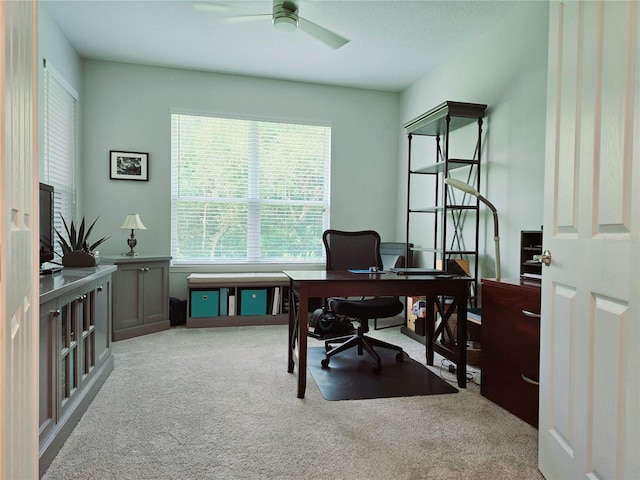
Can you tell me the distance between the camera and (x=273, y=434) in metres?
2.02

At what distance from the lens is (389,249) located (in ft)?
14.1

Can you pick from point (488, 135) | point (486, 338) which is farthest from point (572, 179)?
point (488, 135)

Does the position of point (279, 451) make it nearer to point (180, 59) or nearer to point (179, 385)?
point (179, 385)

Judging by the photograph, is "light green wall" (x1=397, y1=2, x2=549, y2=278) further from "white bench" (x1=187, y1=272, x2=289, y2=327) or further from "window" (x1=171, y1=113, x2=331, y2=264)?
"white bench" (x1=187, y1=272, x2=289, y2=327)

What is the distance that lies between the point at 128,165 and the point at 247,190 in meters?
1.29

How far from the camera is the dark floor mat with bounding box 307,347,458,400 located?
2568 mm

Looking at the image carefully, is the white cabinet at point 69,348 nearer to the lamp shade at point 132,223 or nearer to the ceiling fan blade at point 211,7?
the lamp shade at point 132,223

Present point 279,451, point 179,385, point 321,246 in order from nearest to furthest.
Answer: point 279,451 → point 179,385 → point 321,246

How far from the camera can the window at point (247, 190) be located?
4.62 meters

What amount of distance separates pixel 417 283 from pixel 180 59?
11.1 ft

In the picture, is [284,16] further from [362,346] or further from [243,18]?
[362,346]

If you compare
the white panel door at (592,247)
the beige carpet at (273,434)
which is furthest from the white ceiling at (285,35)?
the beige carpet at (273,434)

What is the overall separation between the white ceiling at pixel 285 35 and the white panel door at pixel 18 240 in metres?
2.30

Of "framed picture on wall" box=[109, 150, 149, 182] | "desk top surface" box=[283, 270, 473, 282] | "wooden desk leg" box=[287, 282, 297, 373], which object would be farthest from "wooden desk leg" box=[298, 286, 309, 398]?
"framed picture on wall" box=[109, 150, 149, 182]
